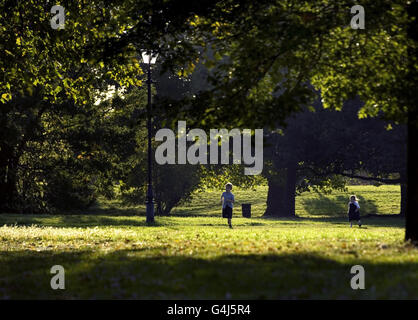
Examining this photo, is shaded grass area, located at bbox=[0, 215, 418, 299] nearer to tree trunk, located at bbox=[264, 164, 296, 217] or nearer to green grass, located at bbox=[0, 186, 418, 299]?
green grass, located at bbox=[0, 186, 418, 299]

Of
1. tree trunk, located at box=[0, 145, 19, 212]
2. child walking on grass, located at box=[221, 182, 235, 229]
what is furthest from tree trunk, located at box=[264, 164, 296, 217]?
tree trunk, located at box=[0, 145, 19, 212]

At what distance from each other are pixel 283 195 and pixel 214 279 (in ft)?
155

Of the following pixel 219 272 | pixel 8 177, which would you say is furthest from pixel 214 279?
pixel 8 177

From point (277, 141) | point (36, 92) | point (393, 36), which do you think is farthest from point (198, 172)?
point (393, 36)

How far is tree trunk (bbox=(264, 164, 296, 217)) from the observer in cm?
4994

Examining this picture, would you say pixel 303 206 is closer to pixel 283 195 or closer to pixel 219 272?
pixel 283 195

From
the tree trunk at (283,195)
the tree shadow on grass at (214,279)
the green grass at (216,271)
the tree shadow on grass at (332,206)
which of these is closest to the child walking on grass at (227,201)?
the green grass at (216,271)

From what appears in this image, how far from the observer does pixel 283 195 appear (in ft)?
183

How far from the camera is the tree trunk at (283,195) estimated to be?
49.9m

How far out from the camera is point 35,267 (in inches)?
444

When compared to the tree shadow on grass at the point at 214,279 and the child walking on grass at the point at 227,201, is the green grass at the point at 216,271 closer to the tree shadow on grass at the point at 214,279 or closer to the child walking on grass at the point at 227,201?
the tree shadow on grass at the point at 214,279
